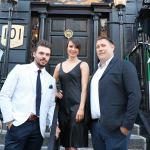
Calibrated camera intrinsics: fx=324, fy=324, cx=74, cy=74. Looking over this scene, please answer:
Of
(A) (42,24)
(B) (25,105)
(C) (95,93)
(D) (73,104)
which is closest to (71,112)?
(D) (73,104)

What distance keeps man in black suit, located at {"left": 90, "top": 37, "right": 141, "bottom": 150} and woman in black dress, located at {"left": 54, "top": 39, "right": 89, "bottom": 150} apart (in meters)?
0.27

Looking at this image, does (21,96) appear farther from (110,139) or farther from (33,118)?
(110,139)

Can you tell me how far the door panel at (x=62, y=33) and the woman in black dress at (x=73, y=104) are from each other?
516 cm

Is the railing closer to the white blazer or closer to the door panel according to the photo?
the door panel

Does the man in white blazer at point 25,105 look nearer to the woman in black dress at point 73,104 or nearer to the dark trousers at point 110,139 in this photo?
the woman in black dress at point 73,104

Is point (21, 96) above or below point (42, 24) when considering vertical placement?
below

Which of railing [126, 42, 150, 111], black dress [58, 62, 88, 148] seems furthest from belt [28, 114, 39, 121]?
railing [126, 42, 150, 111]

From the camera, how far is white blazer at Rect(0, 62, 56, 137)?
10.4 ft

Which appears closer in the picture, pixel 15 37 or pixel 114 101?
pixel 114 101

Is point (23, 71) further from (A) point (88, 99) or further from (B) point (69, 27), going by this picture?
(B) point (69, 27)

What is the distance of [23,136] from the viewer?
3.20 meters

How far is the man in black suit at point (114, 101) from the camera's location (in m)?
2.99

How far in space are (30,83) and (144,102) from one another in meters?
3.23

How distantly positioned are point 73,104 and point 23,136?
0.69 m
